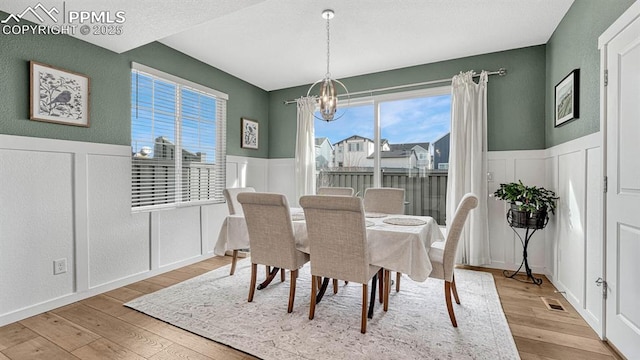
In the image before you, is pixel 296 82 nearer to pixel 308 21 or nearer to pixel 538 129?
pixel 308 21

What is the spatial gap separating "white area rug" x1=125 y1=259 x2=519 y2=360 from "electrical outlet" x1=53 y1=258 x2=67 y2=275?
0.62 m

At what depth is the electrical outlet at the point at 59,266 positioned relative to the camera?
2420 mm

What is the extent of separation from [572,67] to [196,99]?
13.0 feet

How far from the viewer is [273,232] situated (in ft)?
7.49

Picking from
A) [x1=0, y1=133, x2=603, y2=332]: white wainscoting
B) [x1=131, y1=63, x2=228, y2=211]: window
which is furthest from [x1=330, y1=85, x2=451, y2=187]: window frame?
[x1=131, y1=63, x2=228, y2=211]: window

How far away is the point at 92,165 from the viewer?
104 inches

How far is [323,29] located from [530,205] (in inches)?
104

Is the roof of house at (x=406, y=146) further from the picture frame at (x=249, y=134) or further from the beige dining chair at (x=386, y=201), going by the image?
the picture frame at (x=249, y=134)

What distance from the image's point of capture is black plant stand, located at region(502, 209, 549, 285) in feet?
9.22

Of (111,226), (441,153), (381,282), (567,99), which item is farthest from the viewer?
(441,153)

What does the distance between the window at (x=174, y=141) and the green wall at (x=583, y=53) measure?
387 cm

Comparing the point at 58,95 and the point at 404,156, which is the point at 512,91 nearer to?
the point at 404,156

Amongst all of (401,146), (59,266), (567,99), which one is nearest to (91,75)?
(59,266)

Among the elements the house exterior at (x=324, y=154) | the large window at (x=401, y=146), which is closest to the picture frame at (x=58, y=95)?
the house exterior at (x=324, y=154)
